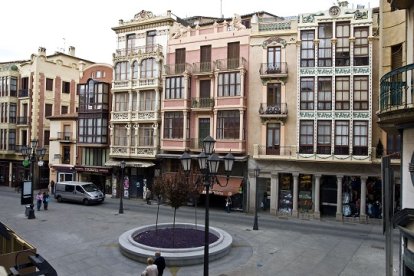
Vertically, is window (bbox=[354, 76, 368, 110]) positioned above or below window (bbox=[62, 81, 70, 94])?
below

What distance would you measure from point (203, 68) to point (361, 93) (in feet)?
43.7

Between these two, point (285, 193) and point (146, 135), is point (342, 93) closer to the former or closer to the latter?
point (285, 193)

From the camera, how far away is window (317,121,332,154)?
27.5m

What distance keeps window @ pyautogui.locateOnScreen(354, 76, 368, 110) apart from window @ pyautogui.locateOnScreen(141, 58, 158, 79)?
17.9 metres

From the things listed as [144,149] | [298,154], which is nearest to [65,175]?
[144,149]

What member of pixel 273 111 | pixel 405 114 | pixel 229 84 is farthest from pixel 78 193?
pixel 405 114

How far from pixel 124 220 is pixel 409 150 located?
66.3ft

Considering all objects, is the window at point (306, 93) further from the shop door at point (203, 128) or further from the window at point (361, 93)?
the shop door at point (203, 128)

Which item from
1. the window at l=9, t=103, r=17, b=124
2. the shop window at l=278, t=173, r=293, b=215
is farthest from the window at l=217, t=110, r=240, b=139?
the window at l=9, t=103, r=17, b=124

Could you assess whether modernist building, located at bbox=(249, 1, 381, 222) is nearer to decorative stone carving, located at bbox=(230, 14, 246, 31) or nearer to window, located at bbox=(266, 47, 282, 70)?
window, located at bbox=(266, 47, 282, 70)

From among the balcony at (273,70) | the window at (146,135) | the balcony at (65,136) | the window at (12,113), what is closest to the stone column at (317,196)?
the balcony at (273,70)

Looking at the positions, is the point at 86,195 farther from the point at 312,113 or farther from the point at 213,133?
the point at 312,113

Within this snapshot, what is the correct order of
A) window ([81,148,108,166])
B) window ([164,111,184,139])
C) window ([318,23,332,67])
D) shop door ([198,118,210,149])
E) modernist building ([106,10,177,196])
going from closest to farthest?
window ([318,23,332,67])
shop door ([198,118,210,149])
window ([164,111,184,139])
modernist building ([106,10,177,196])
window ([81,148,108,166])

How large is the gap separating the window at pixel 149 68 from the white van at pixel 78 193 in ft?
38.4
